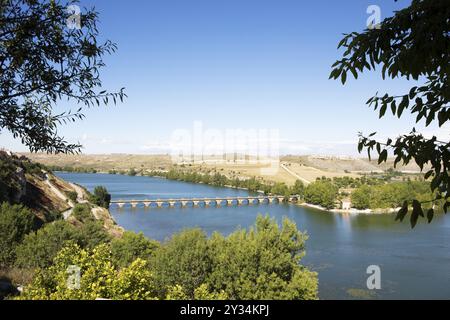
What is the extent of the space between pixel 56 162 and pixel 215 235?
189570mm

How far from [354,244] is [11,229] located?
91.0 feet

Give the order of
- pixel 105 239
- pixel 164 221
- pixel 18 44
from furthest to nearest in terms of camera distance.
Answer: pixel 164 221 → pixel 105 239 → pixel 18 44

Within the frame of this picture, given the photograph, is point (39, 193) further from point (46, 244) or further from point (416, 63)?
point (416, 63)

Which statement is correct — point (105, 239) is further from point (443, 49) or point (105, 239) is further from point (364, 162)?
point (364, 162)

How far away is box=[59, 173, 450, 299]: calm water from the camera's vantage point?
78.2ft

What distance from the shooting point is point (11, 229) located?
22234 mm

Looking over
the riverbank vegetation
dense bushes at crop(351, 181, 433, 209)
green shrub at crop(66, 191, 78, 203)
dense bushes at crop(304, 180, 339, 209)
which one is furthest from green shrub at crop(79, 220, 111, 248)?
dense bushes at crop(351, 181, 433, 209)

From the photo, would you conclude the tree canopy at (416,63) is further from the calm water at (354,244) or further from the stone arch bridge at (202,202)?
the stone arch bridge at (202,202)

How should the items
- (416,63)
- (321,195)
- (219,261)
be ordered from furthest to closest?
(321,195)
(219,261)
(416,63)

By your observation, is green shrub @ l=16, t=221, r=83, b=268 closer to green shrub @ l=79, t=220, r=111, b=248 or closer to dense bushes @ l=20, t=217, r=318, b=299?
green shrub @ l=79, t=220, r=111, b=248

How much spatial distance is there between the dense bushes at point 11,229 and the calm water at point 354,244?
54.4 ft

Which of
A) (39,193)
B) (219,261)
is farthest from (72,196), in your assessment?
(219,261)
